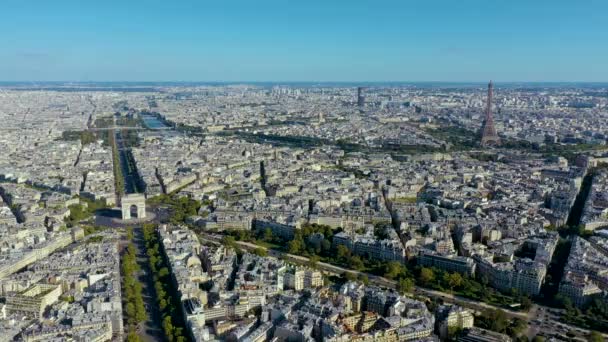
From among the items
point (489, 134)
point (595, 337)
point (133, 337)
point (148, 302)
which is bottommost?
point (148, 302)

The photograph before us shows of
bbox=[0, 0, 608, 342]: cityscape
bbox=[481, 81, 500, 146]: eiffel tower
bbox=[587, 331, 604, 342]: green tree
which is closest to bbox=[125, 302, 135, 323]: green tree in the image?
bbox=[0, 0, 608, 342]: cityscape

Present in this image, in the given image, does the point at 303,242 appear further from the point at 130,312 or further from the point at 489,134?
the point at 489,134

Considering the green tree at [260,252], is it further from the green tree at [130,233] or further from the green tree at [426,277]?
the green tree at [426,277]

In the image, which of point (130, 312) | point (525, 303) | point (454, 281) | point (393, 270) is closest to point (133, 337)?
point (130, 312)

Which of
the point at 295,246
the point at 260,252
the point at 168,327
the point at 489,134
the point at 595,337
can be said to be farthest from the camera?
the point at 489,134

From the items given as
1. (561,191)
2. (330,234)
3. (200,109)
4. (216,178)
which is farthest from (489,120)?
(200,109)

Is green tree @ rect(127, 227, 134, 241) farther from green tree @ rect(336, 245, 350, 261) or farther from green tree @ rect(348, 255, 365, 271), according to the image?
green tree @ rect(348, 255, 365, 271)

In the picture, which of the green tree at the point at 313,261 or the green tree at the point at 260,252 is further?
the green tree at the point at 260,252

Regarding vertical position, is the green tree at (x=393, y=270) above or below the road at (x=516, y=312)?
above

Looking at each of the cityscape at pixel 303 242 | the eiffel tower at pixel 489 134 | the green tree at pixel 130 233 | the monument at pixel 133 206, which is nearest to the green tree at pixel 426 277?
the cityscape at pixel 303 242

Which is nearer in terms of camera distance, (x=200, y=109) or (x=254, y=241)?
(x=254, y=241)

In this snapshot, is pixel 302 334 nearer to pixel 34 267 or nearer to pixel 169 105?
pixel 34 267
